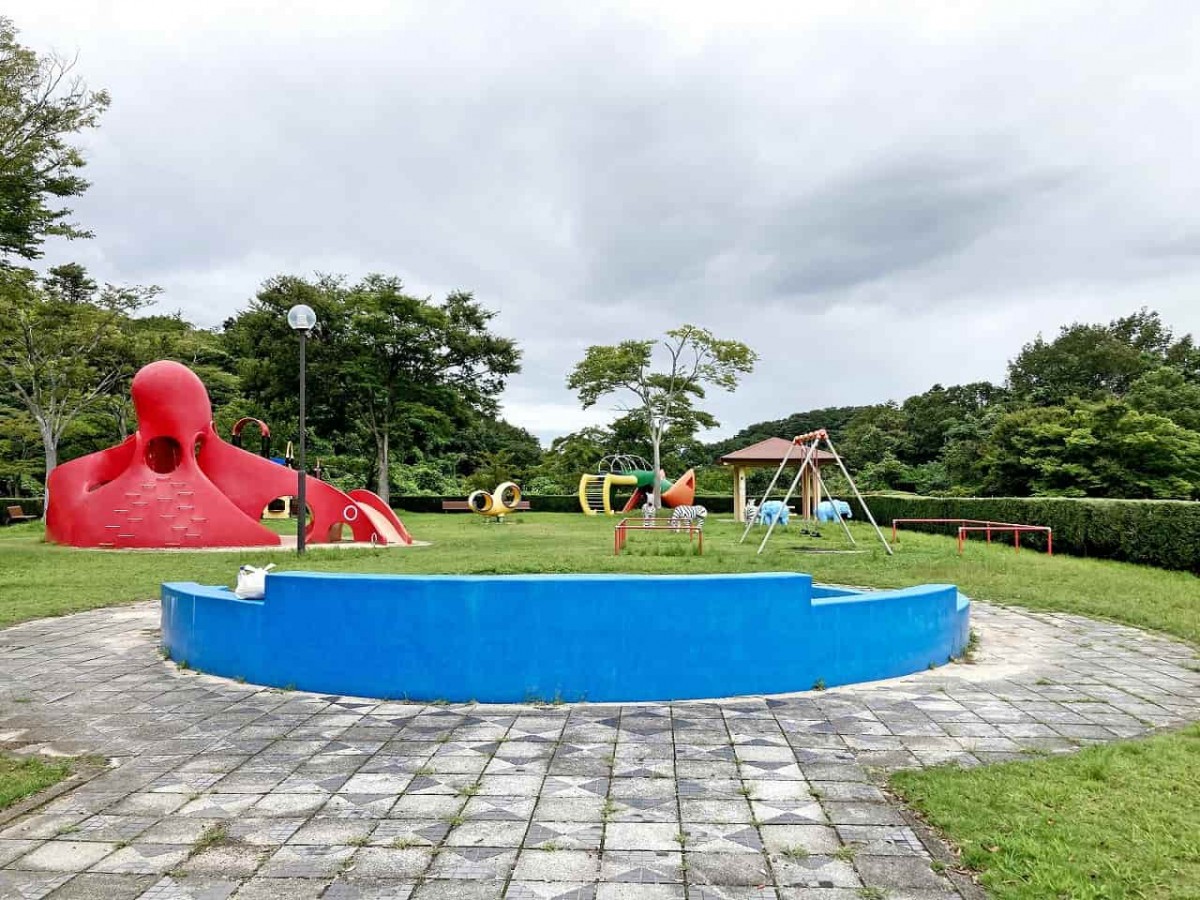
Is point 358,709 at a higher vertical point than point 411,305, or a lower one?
lower

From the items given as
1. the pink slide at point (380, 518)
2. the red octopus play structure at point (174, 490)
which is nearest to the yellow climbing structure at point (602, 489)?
the pink slide at point (380, 518)

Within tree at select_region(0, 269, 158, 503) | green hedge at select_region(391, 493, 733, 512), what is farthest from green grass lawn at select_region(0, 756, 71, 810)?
green hedge at select_region(391, 493, 733, 512)

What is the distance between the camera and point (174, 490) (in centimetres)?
1653

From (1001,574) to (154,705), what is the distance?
11667mm

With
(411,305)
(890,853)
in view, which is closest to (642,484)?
(411,305)

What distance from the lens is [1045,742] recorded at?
4.51 metres

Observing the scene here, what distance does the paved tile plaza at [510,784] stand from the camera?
115 inches

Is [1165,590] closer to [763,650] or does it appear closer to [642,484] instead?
[763,650]

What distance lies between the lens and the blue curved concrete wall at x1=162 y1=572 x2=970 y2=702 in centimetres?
526

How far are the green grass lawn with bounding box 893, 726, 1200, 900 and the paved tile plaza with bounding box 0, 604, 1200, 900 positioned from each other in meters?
0.22

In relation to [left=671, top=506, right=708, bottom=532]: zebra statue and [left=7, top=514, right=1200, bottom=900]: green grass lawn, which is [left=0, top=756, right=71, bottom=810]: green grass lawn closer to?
[left=7, top=514, right=1200, bottom=900]: green grass lawn

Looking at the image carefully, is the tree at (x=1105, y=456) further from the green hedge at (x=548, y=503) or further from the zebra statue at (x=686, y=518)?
the green hedge at (x=548, y=503)

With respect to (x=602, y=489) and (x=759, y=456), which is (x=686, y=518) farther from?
(x=602, y=489)

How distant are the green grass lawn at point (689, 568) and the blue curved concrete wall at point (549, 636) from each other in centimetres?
504
